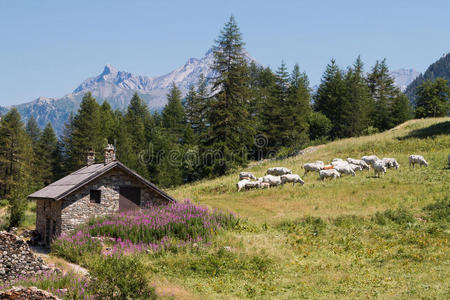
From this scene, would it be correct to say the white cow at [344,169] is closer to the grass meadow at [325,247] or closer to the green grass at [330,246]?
the grass meadow at [325,247]

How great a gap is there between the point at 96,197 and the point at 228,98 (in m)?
26.1

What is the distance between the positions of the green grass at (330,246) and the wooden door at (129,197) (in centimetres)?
688

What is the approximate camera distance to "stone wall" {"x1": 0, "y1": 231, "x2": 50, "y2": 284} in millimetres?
16969

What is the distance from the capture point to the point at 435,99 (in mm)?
79875

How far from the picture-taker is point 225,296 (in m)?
15.1

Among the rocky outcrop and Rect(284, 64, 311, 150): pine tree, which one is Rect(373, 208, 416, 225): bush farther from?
Rect(284, 64, 311, 150): pine tree

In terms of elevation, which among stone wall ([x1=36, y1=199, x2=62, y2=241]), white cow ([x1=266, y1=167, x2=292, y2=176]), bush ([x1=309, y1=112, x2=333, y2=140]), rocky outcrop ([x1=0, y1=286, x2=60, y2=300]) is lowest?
rocky outcrop ([x1=0, y1=286, x2=60, y2=300])

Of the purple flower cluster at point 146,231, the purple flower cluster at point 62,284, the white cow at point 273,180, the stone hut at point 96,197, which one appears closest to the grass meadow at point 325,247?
the purple flower cluster at point 146,231

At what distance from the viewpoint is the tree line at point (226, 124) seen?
167 feet

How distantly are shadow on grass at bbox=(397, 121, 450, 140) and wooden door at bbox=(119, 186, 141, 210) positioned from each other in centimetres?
3597

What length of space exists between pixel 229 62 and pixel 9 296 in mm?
42262

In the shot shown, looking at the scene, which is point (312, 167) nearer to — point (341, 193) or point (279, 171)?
point (279, 171)

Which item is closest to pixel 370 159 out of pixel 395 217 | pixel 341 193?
pixel 341 193

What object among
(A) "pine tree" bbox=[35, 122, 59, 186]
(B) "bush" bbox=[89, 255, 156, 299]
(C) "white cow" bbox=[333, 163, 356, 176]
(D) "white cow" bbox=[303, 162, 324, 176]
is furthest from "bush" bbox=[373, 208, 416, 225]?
(A) "pine tree" bbox=[35, 122, 59, 186]
